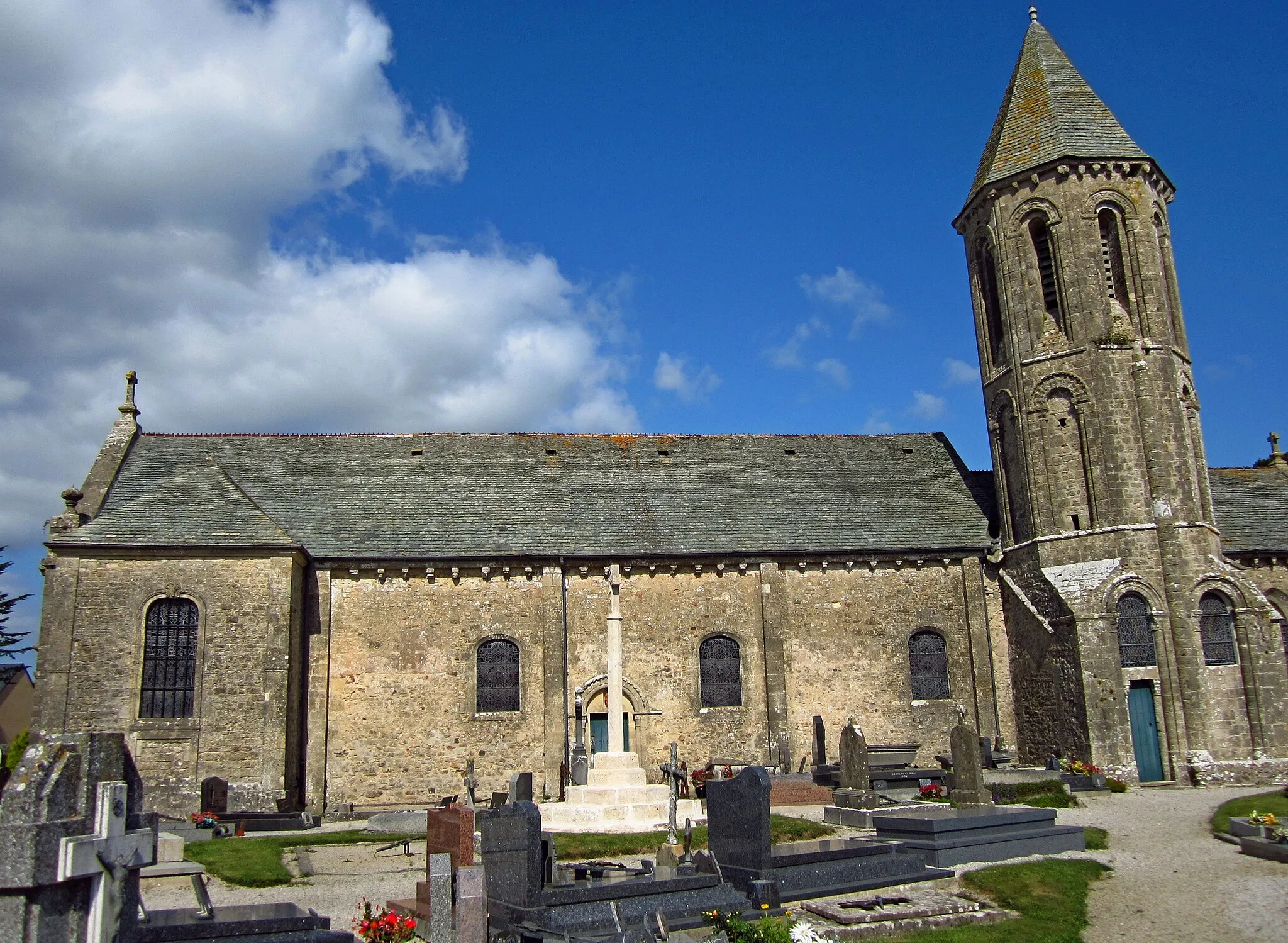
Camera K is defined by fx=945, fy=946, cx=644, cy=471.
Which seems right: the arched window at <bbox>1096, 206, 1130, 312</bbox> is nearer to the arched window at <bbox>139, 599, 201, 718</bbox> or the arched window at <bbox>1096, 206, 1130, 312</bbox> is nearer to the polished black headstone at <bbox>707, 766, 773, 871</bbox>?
the polished black headstone at <bbox>707, 766, 773, 871</bbox>

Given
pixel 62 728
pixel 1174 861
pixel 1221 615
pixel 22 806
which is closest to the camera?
pixel 22 806

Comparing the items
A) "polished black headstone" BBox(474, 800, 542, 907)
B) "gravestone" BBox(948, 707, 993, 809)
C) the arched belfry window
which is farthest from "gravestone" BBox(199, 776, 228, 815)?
the arched belfry window

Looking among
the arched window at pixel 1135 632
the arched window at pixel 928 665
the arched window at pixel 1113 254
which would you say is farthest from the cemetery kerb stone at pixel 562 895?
the arched window at pixel 1113 254

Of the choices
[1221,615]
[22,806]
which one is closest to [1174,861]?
[1221,615]

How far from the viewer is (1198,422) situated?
82.7ft

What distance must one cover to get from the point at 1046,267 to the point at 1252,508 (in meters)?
9.76

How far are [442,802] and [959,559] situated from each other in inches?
584

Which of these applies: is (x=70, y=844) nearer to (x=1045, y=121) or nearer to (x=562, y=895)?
(x=562, y=895)

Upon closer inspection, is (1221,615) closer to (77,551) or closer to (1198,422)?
(1198,422)

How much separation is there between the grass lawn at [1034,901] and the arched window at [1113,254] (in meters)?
17.2

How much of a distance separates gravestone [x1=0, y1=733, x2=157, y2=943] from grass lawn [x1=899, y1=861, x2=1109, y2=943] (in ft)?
24.5

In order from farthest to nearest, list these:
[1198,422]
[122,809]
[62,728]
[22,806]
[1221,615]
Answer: [1198,422], [1221,615], [62,728], [122,809], [22,806]

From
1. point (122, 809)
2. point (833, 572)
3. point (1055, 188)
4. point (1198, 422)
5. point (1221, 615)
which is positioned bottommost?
point (122, 809)

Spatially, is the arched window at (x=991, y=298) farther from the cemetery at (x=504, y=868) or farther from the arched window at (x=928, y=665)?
the cemetery at (x=504, y=868)
